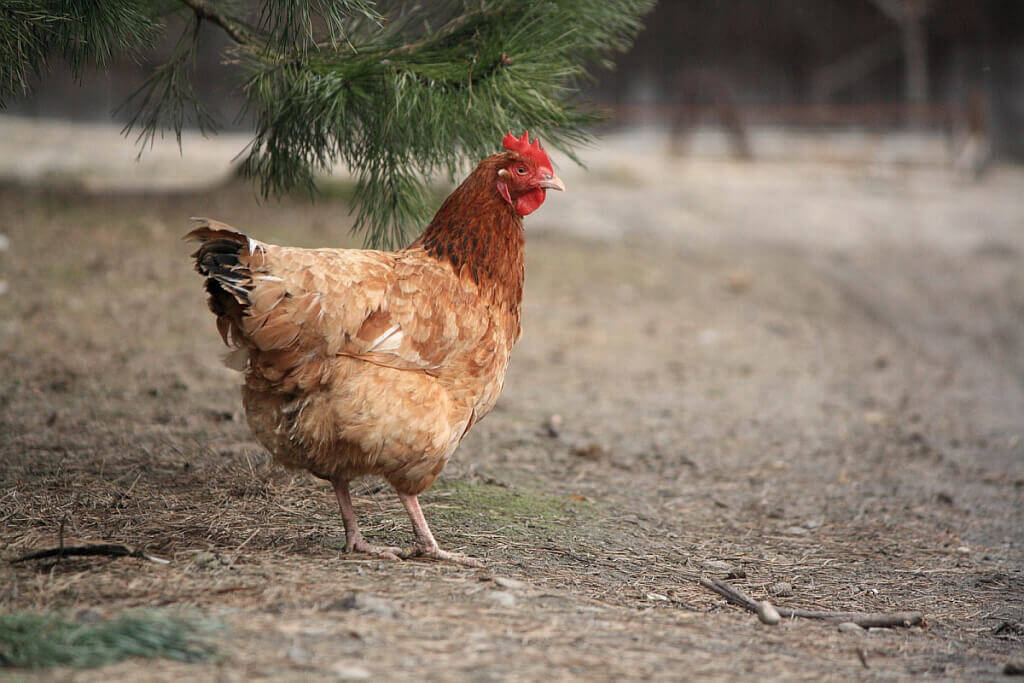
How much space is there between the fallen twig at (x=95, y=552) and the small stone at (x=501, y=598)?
0.90m

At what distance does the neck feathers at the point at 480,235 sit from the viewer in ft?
10.1

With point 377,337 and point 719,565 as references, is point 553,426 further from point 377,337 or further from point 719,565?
point 377,337

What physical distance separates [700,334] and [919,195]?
7076 mm

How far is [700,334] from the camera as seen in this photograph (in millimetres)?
7023

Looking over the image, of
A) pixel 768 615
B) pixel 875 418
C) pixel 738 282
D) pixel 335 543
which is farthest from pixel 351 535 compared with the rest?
pixel 738 282

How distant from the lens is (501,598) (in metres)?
2.46

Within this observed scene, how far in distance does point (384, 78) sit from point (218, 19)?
0.78m

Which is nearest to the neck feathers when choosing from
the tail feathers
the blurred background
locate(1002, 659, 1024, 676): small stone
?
the tail feathers

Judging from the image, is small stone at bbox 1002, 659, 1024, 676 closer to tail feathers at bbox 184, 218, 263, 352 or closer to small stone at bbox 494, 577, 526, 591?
small stone at bbox 494, 577, 526, 591

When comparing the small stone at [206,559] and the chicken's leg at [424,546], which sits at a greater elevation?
the small stone at [206,559]

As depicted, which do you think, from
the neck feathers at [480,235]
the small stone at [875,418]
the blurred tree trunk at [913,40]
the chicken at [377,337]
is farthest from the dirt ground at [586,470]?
the blurred tree trunk at [913,40]

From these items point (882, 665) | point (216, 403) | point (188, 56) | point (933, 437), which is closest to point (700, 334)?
point (933, 437)

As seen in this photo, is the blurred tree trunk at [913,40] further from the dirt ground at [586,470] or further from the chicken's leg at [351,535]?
the chicken's leg at [351,535]

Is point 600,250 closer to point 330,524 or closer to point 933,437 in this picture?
point 933,437
